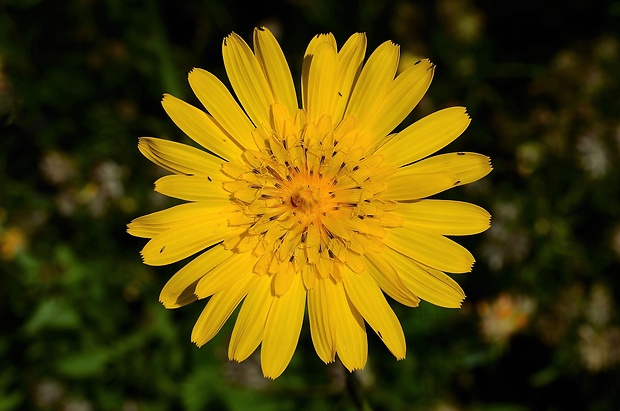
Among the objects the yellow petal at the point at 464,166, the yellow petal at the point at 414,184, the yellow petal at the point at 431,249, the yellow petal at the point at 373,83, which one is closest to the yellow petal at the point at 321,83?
the yellow petal at the point at 373,83

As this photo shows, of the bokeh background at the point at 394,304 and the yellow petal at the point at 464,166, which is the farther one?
the bokeh background at the point at 394,304

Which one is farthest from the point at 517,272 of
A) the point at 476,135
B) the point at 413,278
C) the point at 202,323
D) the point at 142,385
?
the point at 142,385

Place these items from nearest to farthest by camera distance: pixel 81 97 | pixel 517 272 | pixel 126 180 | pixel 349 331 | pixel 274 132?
pixel 349 331
pixel 274 132
pixel 517 272
pixel 126 180
pixel 81 97

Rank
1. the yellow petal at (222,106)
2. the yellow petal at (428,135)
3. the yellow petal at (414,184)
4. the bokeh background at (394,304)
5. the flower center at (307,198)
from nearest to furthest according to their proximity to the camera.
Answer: the yellow petal at (414,184), the yellow petal at (428,135), the yellow petal at (222,106), the flower center at (307,198), the bokeh background at (394,304)

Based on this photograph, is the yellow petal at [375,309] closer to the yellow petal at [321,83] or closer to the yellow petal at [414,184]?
the yellow petal at [414,184]

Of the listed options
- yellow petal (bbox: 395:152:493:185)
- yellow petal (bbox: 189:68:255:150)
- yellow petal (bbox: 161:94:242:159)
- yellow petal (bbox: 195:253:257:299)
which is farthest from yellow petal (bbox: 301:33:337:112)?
yellow petal (bbox: 195:253:257:299)

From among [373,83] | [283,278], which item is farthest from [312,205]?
[373,83]

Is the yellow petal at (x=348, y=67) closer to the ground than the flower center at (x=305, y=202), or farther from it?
farther from it

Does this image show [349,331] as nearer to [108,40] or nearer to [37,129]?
[37,129]
